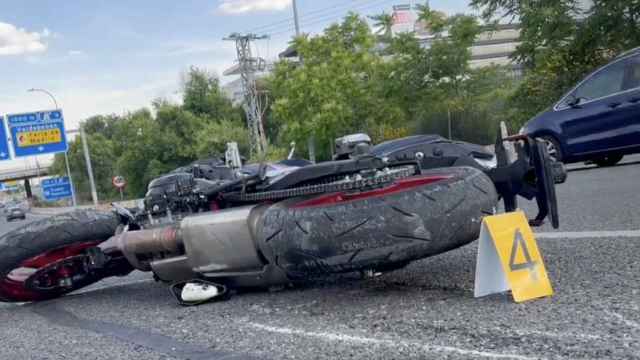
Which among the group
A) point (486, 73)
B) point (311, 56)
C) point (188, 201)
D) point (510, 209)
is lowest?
point (510, 209)

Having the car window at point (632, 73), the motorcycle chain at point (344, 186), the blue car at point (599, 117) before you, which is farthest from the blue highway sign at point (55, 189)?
the motorcycle chain at point (344, 186)

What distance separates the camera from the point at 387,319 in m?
3.08

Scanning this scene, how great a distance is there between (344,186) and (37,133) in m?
33.5

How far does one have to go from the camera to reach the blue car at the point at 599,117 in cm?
868

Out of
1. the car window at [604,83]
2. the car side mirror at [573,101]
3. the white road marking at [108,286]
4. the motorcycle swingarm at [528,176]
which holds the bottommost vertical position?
the white road marking at [108,286]

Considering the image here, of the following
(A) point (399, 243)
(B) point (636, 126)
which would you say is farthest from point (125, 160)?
(A) point (399, 243)

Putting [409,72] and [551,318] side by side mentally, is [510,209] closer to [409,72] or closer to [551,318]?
[551,318]

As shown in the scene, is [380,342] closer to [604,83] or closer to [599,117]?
[599,117]

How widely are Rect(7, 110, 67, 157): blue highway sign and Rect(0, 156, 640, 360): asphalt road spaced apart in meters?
30.3

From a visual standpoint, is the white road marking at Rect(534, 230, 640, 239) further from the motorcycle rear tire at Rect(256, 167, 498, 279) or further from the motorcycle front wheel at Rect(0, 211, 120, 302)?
the motorcycle front wheel at Rect(0, 211, 120, 302)

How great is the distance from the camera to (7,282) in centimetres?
462

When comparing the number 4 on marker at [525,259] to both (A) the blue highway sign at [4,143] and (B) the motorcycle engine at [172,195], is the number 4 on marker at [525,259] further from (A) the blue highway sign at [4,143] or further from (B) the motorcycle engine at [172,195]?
(A) the blue highway sign at [4,143]

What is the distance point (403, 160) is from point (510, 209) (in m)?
0.68

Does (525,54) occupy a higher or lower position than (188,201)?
higher
